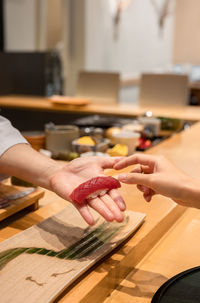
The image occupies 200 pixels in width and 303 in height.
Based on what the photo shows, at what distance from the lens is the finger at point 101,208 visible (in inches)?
37.0

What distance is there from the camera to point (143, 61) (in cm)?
718

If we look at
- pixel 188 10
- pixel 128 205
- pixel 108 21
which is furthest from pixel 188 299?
pixel 188 10

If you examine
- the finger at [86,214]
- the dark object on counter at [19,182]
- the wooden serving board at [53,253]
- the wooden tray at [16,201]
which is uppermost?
the finger at [86,214]

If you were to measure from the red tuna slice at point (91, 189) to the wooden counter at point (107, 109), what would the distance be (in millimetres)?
2261

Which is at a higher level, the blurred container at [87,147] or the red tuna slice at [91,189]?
the red tuna slice at [91,189]

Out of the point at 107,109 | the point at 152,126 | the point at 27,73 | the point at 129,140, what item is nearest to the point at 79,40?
the point at 27,73

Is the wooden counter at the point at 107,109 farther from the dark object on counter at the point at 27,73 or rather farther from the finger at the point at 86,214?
the finger at the point at 86,214

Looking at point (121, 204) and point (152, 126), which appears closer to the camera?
point (121, 204)

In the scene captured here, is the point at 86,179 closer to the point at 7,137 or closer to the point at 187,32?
the point at 7,137

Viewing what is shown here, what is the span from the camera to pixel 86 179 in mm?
1104

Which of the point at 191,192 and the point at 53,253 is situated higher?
the point at 191,192

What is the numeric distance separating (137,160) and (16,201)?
0.38m

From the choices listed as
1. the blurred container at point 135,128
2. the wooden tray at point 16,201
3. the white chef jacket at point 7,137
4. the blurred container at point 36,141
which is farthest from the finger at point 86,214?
the blurred container at point 135,128

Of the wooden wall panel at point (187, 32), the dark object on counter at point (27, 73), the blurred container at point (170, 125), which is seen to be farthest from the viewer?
the wooden wall panel at point (187, 32)
